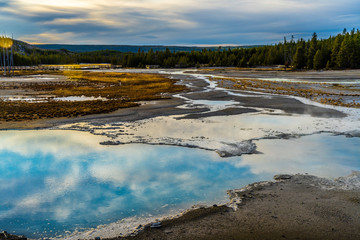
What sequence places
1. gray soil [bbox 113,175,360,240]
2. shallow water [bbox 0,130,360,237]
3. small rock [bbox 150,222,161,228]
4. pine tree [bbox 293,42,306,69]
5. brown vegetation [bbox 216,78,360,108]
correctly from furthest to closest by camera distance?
1. pine tree [bbox 293,42,306,69]
2. brown vegetation [bbox 216,78,360,108]
3. shallow water [bbox 0,130,360,237]
4. small rock [bbox 150,222,161,228]
5. gray soil [bbox 113,175,360,240]

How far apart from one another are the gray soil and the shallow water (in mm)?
846

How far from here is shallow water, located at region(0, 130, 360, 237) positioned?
7875 mm

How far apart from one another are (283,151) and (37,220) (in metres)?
10.1

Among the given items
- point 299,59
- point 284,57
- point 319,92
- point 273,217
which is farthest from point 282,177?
point 284,57

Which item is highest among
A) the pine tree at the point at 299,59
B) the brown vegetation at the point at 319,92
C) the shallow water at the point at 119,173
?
the pine tree at the point at 299,59

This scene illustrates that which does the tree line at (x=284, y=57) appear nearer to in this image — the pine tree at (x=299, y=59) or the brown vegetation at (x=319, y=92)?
the pine tree at (x=299, y=59)

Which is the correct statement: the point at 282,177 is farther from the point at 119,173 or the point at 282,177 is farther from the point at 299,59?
the point at 299,59

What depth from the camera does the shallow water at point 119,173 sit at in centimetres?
788

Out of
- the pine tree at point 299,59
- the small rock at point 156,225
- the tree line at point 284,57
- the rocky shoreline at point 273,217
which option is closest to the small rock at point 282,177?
the rocky shoreline at point 273,217

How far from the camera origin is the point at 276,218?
7.37 meters

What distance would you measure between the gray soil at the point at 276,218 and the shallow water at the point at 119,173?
33.3 inches

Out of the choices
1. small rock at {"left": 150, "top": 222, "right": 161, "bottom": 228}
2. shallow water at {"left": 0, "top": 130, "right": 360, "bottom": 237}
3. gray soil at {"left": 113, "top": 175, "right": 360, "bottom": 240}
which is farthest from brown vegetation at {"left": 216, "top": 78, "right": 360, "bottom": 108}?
small rock at {"left": 150, "top": 222, "right": 161, "bottom": 228}

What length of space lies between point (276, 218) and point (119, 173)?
5.69m

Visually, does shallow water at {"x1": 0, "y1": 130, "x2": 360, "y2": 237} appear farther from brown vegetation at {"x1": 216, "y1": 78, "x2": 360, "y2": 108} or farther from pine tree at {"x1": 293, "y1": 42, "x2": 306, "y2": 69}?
pine tree at {"x1": 293, "y1": 42, "x2": 306, "y2": 69}
